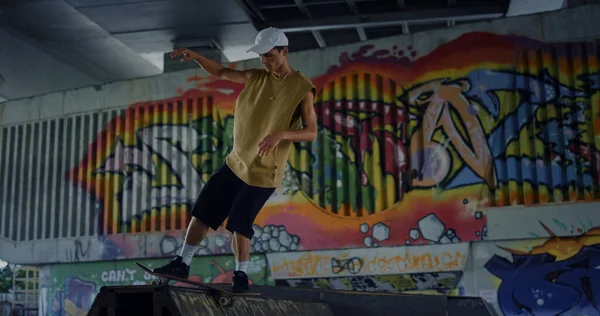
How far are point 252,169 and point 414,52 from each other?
8.49 metres

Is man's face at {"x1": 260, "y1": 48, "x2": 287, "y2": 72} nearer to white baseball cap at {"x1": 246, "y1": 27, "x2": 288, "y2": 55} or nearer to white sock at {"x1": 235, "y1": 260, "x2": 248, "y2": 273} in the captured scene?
white baseball cap at {"x1": 246, "y1": 27, "x2": 288, "y2": 55}

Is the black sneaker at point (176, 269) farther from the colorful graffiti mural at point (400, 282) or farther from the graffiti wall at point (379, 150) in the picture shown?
the graffiti wall at point (379, 150)

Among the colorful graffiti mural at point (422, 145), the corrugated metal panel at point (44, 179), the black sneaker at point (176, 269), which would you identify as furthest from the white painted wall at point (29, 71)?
the black sneaker at point (176, 269)

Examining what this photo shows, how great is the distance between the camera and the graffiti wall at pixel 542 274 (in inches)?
442

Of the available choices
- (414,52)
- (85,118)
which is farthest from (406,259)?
(85,118)

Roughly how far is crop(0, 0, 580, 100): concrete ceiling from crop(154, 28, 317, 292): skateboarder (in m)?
10.0

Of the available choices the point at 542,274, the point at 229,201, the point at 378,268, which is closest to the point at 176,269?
the point at 229,201

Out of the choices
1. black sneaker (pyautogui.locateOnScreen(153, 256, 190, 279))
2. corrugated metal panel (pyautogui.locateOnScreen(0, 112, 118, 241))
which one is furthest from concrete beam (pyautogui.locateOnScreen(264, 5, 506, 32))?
black sneaker (pyautogui.locateOnScreen(153, 256, 190, 279))

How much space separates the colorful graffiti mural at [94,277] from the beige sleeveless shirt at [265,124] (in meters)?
8.39

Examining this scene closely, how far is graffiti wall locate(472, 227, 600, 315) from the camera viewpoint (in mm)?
11227

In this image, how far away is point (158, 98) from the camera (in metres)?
14.9

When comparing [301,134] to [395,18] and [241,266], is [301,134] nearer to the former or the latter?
[241,266]

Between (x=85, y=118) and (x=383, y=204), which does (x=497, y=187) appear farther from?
(x=85, y=118)

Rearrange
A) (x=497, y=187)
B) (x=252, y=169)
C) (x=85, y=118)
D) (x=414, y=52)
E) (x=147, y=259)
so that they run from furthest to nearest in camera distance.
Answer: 1. (x=85, y=118)
2. (x=147, y=259)
3. (x=414, y=52)
4. (x=497, y=187)
5. (x=252, y=169)
